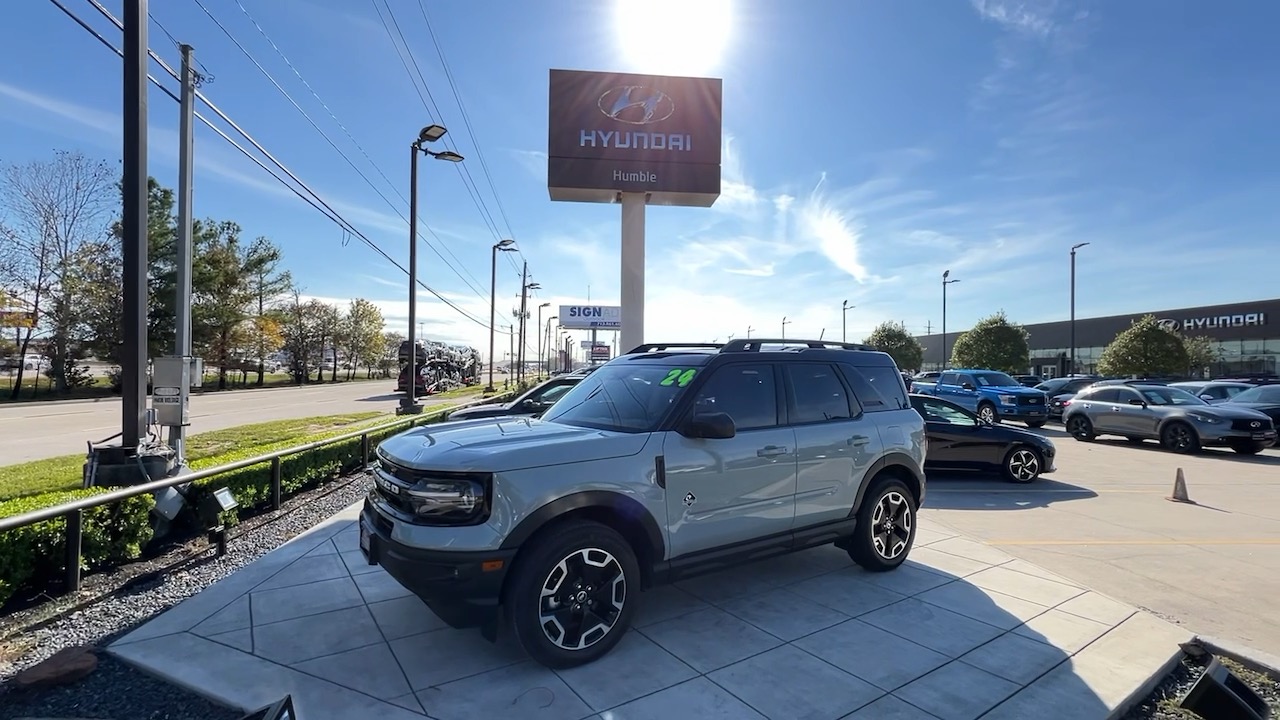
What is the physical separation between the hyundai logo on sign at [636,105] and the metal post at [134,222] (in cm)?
1576

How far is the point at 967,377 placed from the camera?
20.8 meters

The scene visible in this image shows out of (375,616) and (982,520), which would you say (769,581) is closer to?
(375,616)

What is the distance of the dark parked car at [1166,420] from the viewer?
1345cm

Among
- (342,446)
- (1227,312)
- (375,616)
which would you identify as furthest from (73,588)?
(1227,312)

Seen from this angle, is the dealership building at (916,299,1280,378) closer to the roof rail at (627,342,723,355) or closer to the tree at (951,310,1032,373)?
the tree at (951,310,1032,373)

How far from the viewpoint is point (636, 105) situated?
20984mm

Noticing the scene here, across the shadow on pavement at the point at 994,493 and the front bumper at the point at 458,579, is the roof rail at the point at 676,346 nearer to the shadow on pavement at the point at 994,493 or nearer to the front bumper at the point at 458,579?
the front bumper at the point at 458,579

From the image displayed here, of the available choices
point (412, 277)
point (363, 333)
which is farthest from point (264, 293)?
point (412, 277)

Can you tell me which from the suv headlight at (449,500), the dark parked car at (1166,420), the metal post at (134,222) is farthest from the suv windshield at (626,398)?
the dark parked car at (1166,420)

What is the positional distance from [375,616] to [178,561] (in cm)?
242

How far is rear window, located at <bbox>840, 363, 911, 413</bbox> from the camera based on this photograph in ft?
17.0

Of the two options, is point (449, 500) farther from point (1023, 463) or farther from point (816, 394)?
point (1023, 463)

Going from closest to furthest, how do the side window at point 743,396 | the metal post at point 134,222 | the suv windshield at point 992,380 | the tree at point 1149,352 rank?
1. the side window at point 743,396
2. the metal post at point 134,222
3. the suv windshield at point 992,380
4. the tree at point 1149,352

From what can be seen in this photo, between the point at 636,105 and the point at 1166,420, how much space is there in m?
17.2
